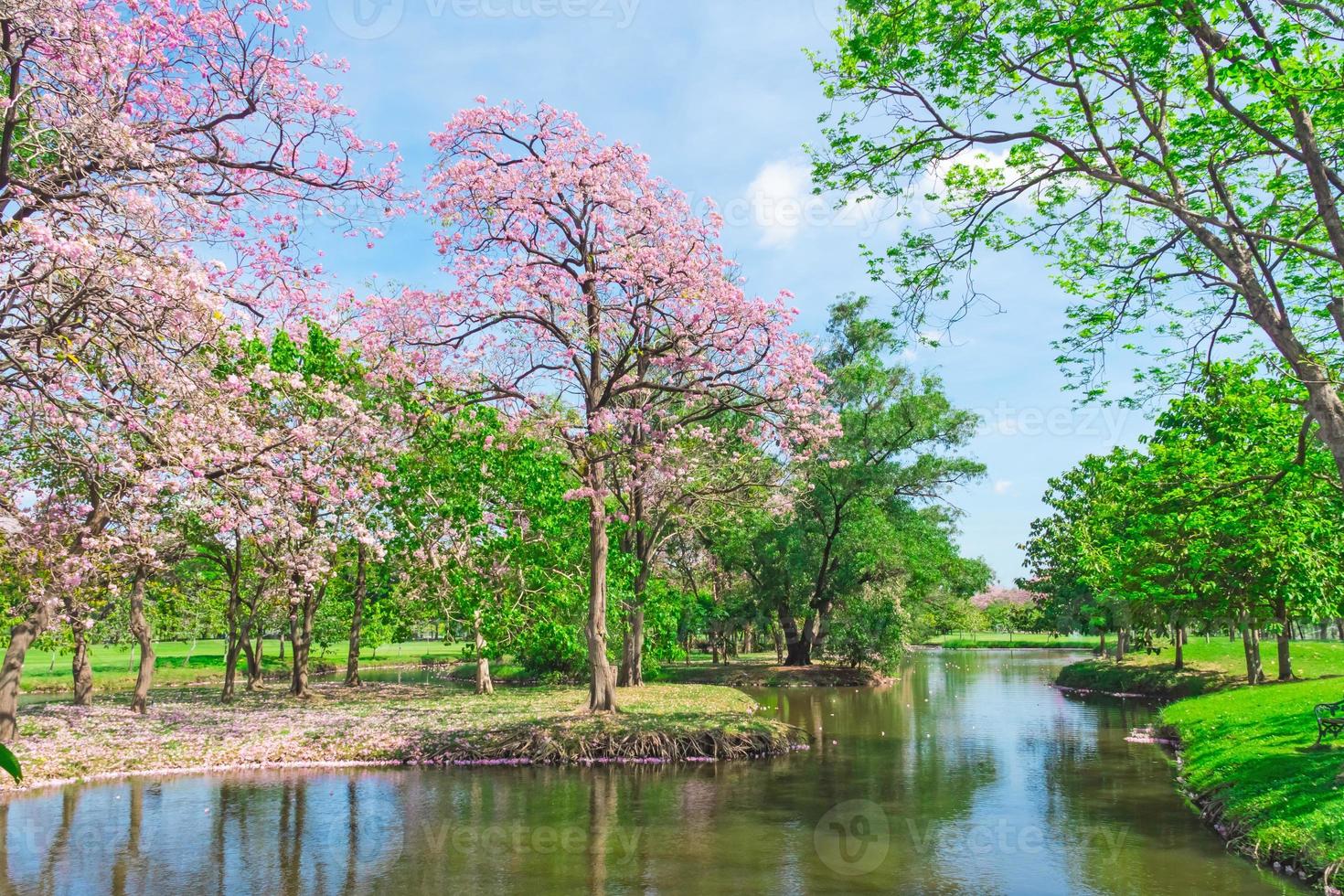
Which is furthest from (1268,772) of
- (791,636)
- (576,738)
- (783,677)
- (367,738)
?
(791,636)

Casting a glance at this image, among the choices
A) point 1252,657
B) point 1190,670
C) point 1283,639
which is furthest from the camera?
point 1190,670

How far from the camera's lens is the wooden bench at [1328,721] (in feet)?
46.9

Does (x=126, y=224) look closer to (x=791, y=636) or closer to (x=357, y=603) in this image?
(x=357, y=603)

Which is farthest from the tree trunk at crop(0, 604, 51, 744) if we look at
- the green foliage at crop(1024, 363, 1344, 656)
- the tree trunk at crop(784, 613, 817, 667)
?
the tree trunk at crop(784, 613, 817, 667)

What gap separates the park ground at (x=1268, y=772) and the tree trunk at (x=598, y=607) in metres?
12.7

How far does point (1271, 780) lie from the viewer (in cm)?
1341

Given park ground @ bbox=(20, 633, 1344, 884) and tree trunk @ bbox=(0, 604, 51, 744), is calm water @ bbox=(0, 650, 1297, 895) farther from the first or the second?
tree trunk @ bbox=(0, 604, 51, 744)

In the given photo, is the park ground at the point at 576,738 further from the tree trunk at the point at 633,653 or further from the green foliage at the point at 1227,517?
the green foliage at the point at 1227,517

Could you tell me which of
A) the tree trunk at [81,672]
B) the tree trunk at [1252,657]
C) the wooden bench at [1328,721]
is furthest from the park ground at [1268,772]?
the tree trunk at [81,672]

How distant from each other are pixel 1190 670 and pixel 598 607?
87.4 ft

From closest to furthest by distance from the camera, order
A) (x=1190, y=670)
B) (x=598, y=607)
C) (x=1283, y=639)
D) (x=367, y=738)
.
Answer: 1. (x=367, y=738)
2. (x=598, y=607)
3. (x=1283, y=639)
4. (x=1190, y=670)

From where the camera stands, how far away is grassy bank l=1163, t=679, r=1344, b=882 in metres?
10.9

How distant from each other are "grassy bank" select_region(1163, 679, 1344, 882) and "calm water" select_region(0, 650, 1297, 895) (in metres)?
0.55

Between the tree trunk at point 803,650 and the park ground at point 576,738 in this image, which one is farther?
the tree trunk at point 803,650
